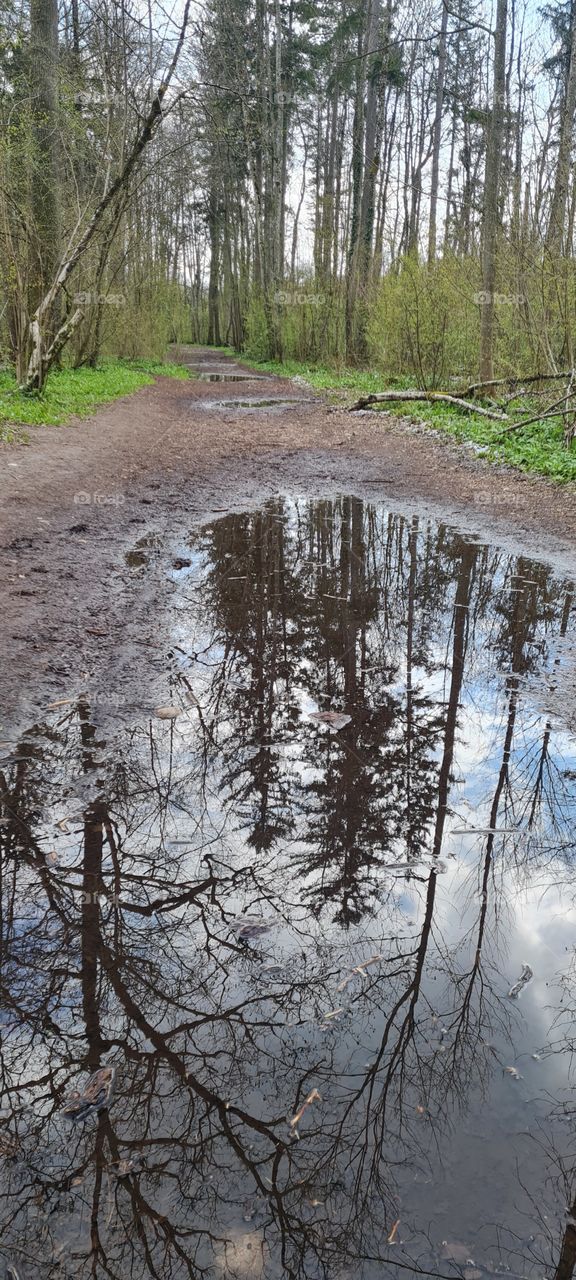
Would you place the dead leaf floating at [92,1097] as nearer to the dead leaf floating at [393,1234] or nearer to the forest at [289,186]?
the dead leaf floating at [393,1234]

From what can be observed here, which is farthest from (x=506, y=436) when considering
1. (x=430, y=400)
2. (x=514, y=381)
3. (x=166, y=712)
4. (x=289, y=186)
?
(x=289, y=186)

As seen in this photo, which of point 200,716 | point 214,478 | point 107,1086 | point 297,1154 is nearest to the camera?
point 297,1154

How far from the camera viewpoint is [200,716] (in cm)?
365

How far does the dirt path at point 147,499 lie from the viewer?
14.7 feet

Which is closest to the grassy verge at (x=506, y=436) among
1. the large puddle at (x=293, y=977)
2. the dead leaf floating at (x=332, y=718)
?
the large puddle at (x=293, y=977)

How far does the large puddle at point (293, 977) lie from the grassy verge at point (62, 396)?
7.95m

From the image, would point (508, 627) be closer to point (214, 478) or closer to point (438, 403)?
point (214, 478)

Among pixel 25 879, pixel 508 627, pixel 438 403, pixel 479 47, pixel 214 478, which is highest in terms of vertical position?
pixel 479 47

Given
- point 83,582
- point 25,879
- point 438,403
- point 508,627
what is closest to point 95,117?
point 438,403

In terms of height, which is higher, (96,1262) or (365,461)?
(365,461)

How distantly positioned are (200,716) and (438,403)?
12.8m

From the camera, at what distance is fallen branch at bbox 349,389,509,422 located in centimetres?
1259

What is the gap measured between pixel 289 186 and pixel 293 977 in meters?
38.7

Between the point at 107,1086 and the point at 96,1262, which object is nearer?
the point at 96,1262
